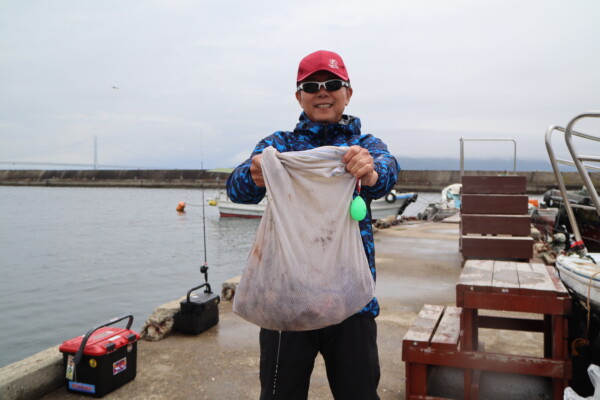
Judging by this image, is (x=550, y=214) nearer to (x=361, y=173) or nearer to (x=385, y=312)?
(x=385, y=312)

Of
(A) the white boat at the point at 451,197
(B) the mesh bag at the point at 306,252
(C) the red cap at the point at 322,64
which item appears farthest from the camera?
(A) the white boat at the point at 451,197

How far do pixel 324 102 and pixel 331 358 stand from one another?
105 centimetres

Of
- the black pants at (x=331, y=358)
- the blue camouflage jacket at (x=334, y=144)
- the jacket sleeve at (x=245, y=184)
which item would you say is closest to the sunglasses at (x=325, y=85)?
the blue camouflage jacket at (x=334, y=144)

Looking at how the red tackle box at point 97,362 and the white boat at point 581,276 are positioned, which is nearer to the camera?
the white boat at point 581,276

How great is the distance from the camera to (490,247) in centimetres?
786

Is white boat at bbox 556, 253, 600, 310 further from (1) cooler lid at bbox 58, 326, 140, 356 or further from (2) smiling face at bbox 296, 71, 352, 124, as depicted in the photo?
(1) cooler lid at bbox 58, 326, 140, 356

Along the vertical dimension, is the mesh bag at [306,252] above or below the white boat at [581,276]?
above

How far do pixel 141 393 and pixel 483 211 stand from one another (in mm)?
6045

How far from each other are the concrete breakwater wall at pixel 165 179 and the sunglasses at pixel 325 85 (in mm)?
54431

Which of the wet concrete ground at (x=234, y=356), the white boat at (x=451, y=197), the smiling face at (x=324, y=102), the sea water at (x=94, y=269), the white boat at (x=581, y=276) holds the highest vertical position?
the smiling face at (x=324, y=102)

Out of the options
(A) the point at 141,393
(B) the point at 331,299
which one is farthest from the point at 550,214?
(B) the point at 331,299

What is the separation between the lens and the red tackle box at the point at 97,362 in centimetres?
368

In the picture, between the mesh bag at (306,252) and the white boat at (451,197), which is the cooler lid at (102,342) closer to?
the mesh bag at (306,252)

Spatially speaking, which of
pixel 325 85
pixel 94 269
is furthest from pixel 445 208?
pixel 325 85
